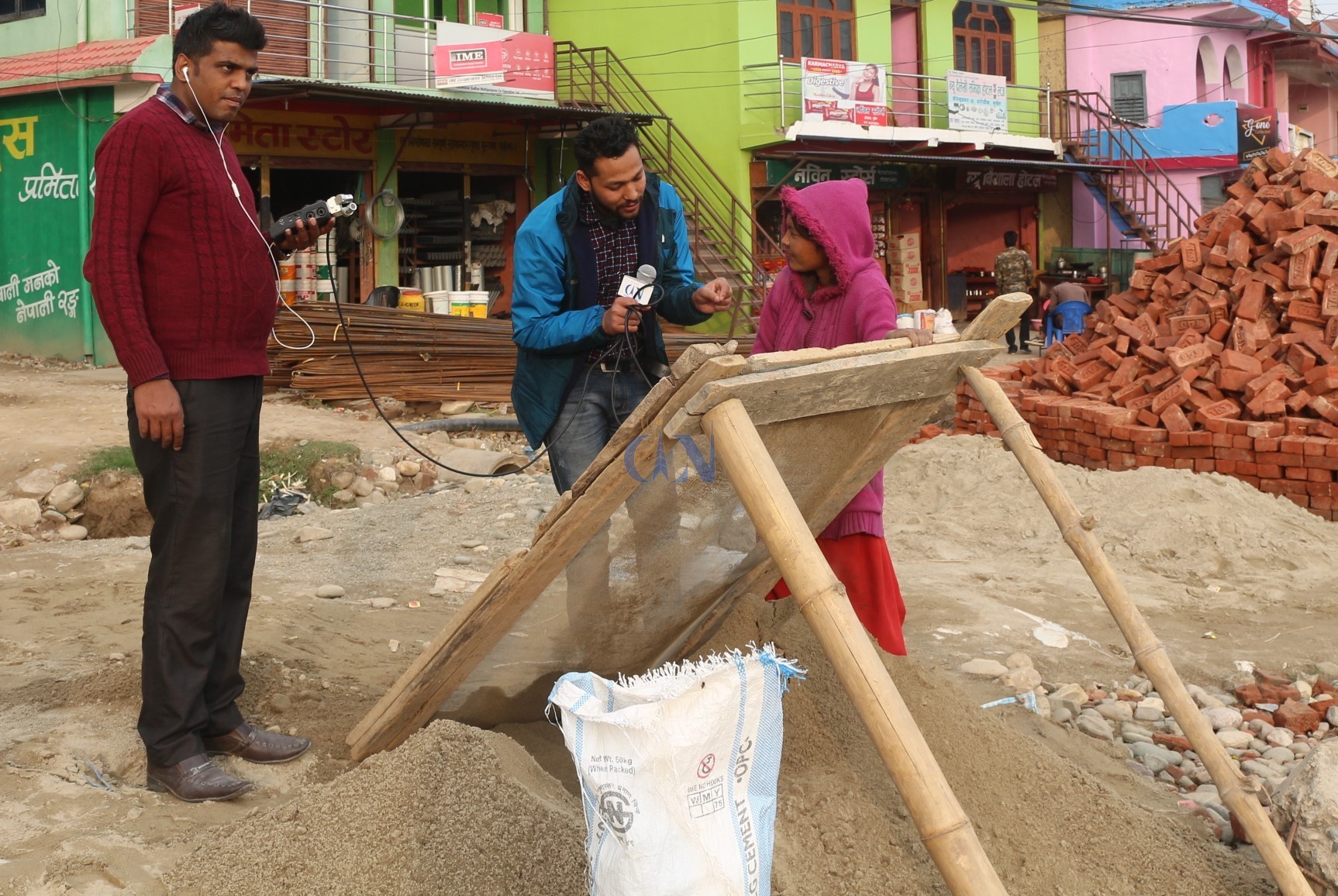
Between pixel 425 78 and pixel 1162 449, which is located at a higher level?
pixel 425 78

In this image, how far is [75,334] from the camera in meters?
14.4

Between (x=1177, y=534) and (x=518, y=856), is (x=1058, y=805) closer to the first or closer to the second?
(x=518, y=856)

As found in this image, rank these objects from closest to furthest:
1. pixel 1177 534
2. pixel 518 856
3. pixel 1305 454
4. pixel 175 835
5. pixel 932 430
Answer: pixel 518 856, pixel 175 835, pixel 1177 534, pixel 1305 454, pixel 932 430

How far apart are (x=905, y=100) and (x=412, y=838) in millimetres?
20680

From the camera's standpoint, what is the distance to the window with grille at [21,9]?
14719 mm

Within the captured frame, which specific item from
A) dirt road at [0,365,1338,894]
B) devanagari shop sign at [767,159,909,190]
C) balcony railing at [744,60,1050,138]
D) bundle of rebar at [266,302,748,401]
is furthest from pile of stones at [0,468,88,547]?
balcony railing at [744,60,1050,138]

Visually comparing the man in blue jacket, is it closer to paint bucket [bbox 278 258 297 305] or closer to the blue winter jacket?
the blue winter jacket

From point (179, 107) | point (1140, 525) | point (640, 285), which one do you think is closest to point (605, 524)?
point (640, 285)

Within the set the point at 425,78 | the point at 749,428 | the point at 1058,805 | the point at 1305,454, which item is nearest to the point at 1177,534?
the point at 1305,454

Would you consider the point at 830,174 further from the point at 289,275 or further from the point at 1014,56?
the point at 289,275

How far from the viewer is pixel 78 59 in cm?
1410

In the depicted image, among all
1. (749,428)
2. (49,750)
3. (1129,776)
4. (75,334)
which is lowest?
(1129,776)

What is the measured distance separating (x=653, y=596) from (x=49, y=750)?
1.59 meters

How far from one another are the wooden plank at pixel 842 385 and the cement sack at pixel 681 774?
500 mm
